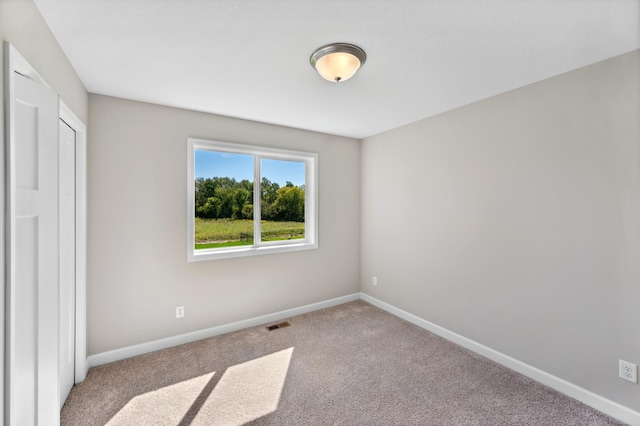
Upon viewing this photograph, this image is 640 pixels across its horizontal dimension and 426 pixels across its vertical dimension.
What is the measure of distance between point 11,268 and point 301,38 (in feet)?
5.79

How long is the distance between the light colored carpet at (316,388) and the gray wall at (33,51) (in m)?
1.19

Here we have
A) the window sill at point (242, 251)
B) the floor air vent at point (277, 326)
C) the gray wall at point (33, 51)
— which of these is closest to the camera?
the gray wall at point (33, 51)

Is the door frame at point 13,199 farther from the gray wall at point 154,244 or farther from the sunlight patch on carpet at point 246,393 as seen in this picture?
the sunlight patch on carpet at point 246,393

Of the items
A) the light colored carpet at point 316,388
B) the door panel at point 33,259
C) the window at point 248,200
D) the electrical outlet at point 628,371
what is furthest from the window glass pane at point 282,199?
the electrical outlet at point 628,371

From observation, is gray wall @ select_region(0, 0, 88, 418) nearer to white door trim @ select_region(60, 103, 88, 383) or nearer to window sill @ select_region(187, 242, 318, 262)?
white door trim @ select_region(60, 103, 88, 383)

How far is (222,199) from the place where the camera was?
10.5 feet

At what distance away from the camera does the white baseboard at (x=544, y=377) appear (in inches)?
72.2

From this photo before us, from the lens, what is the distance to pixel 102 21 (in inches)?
60.1

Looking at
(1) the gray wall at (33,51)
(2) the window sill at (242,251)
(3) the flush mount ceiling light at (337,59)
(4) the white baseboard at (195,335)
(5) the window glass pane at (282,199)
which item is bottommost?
(4) the white baseboard at (195,335)

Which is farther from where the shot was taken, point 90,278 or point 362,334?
point 362,334

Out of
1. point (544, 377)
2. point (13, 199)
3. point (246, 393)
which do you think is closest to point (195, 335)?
point (246, 393)

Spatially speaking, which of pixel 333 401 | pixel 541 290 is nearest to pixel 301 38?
pixel 333 401

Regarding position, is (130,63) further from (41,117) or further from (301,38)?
(301,38)

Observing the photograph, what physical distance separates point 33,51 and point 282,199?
252 centimetres
